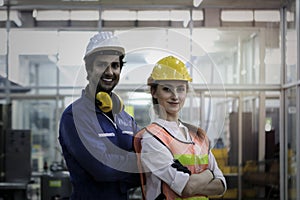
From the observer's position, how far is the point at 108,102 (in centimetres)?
198

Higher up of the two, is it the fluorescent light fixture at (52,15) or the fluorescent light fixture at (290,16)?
the fluorescent light fixture at (52,15)

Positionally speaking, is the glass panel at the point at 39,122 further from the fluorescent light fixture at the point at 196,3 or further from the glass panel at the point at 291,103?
the glass panel at the point at 291,103

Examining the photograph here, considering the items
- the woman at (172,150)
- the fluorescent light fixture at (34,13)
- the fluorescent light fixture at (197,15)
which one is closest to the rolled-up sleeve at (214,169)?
the woman at (172,150)

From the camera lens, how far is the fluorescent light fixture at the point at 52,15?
17.6 feet

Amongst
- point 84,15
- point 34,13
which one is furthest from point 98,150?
point 34,13

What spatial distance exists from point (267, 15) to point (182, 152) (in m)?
3.76

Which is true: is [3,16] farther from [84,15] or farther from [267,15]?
[267,15]

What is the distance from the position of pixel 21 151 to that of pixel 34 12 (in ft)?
5.30

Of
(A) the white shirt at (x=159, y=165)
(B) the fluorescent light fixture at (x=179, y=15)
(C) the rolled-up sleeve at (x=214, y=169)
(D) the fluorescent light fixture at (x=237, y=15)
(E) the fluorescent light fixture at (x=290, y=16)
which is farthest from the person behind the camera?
(D) the fluorescent light fixture at (x=237, y=15)

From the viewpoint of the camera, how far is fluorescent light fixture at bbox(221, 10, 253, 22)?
5398 millimetres

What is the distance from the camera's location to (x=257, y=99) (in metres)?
5.56

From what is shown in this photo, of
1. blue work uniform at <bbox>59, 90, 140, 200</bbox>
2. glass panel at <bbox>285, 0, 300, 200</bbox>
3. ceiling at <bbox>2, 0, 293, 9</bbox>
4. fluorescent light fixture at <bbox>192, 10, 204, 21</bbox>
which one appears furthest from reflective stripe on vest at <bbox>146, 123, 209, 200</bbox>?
fluorescent light fixture at <bbox>192, 10, 204, 21</bbox>

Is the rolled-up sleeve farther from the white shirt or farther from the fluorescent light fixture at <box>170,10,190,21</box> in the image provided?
the fluorescent light fixture at <box>170,10,190,21</box>

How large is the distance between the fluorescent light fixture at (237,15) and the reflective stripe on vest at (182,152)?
370 centimetres
